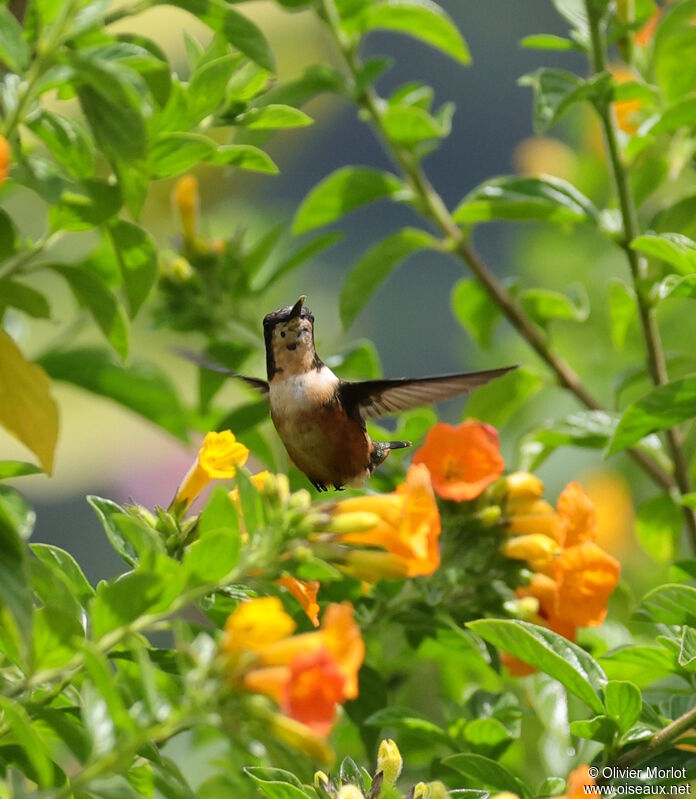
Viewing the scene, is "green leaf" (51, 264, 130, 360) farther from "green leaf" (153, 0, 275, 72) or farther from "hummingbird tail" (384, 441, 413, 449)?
"hummingbird tail" (384, 441, 413, 449)

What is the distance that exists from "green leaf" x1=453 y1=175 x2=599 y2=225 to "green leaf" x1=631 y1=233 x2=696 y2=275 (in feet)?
1.04

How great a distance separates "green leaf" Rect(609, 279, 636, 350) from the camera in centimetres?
195

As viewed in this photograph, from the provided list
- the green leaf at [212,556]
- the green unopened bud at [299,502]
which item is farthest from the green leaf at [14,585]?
the green unopened bud at [299,502]

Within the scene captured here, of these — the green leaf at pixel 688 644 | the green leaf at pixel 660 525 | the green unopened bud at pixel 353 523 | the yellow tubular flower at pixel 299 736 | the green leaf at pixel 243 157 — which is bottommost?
the green leaf at pixel 660 525

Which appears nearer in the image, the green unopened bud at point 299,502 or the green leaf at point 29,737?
the green leaf at point 29,737

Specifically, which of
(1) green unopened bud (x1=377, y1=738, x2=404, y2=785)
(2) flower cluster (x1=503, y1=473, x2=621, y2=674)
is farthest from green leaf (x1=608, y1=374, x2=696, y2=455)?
(1) green unopened bud (x1=377, y1=738, x2=404, y2=785)

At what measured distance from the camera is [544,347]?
6.75 feet

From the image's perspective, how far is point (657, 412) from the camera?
61.5 inches

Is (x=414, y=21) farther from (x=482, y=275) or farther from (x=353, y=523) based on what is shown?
(x=353, y=523)

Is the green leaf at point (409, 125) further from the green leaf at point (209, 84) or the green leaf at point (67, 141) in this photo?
the green leaf at point (67, 141)

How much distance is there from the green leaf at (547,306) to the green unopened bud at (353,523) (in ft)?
3.35

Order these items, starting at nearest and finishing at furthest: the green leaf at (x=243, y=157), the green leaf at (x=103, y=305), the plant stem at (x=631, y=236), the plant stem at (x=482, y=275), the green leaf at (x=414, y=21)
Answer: the green leaf at (x=243, y=157), the green leaf at (x=103, y=305), the plant stem at (x=631, y=236), the green leaf at (x=414, y=21), the plant stem at (x=482, y=275)

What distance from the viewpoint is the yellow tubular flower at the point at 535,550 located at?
166 cm

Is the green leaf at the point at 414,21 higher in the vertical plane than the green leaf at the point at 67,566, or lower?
higher
